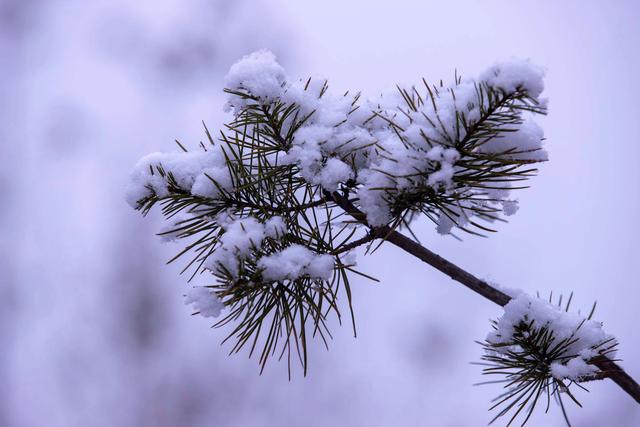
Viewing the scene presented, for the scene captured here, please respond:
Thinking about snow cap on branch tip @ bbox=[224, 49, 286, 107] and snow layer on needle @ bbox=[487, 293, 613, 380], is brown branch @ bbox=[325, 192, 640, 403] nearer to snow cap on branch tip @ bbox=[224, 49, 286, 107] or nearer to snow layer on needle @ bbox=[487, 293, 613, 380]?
snow layer on needle @ bbox=[487, 293, 613, 380]

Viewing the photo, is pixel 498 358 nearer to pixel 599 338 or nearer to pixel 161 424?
pixel 599 338

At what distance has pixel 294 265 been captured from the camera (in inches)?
17.7

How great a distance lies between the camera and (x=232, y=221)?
487mm

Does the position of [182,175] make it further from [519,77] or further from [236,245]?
[519,77]

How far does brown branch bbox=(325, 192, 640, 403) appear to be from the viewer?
50 cm

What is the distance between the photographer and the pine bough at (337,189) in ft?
1.43

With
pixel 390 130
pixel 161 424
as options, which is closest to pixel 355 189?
pixel 390 130

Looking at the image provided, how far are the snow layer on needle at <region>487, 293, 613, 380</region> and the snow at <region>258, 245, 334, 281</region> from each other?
0.19 meters

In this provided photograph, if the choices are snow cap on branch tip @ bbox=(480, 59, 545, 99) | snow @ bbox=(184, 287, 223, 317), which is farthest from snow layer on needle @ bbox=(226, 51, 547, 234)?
snow @ bbox=(184, 287, 223, 317)

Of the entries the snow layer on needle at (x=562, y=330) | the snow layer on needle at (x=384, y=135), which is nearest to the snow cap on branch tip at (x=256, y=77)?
the snow layer on needle at (x=384, y=135)

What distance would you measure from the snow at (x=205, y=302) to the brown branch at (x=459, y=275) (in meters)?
0.15

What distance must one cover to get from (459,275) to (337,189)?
152mm

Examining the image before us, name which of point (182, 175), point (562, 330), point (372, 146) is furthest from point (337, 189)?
point (562, 330)

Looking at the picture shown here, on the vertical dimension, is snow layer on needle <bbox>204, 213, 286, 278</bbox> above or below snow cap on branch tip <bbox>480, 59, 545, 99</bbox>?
below
